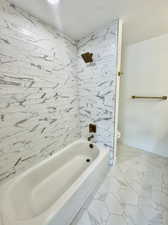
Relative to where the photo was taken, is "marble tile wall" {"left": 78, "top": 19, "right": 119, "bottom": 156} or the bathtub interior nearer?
the bathtub interior

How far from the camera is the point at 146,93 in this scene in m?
2.06

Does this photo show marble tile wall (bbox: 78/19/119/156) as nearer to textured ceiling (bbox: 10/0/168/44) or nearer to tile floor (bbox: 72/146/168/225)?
textured ceiling (bbox: 10/0/168/44)

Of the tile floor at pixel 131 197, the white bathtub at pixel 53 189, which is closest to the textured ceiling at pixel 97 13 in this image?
the white bathtub at pixel 53 189

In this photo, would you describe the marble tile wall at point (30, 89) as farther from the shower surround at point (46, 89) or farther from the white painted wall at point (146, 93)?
the white painted wall at point (146, 93)

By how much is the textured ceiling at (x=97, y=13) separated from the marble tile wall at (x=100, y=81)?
0.17 m

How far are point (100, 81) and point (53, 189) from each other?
168cm

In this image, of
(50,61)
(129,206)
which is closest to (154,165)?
(129,206)

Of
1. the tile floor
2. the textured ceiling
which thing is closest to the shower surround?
the textured ceiling

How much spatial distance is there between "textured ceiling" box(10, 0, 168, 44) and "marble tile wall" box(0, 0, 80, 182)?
0.14m

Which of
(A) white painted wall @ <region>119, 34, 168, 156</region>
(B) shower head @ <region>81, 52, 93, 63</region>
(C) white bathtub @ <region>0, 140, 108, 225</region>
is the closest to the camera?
(C) white bathtub @ <region>0, 140, 108, 225</region>

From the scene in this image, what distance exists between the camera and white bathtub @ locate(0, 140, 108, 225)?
85 centimetres

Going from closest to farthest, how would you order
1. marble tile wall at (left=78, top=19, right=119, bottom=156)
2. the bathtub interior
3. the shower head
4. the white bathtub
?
1. the white bathtub
2. the bathtub interior
3. marble tile wall at (left=78, top=19, right=119, bottom=156)
4. the shower head

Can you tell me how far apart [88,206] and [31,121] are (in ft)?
3.97

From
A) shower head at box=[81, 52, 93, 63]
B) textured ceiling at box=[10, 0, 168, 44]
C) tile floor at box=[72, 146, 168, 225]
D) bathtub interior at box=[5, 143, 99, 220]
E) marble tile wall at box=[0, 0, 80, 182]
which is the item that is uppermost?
textured ceiling at box=[10, 0, 168, 44]
